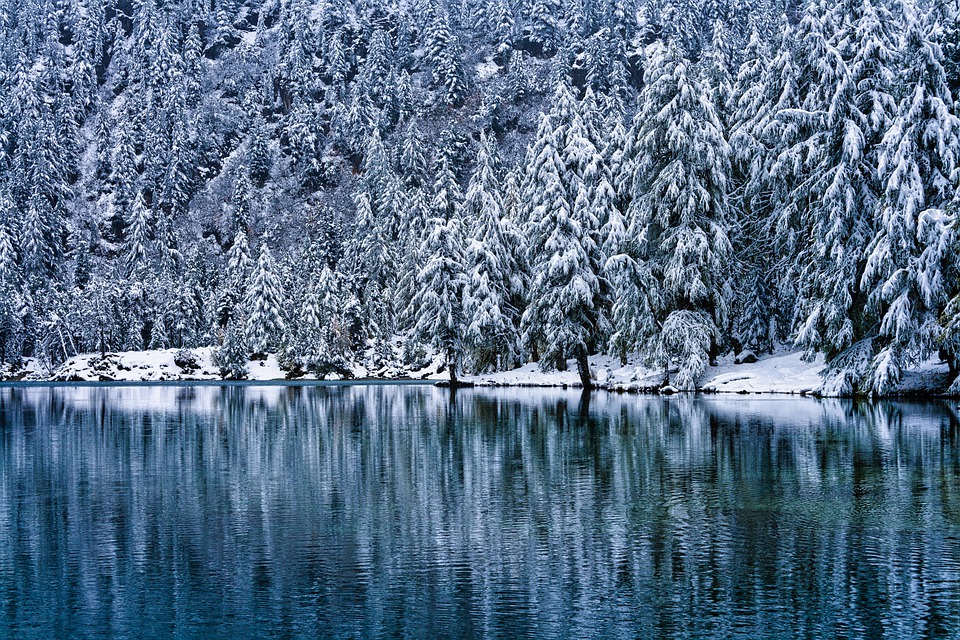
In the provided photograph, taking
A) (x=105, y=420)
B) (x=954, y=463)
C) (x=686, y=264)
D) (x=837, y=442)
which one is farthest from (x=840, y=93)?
(x=105, y=420)

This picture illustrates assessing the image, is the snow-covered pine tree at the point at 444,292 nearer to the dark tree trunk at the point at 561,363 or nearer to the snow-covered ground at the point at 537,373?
the snow-covered ground at the point at 537,373

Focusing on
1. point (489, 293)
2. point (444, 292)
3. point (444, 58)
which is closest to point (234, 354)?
point (444, 292)

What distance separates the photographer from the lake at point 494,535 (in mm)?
10539

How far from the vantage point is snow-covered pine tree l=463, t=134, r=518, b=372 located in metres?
68.0

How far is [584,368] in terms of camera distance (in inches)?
2340

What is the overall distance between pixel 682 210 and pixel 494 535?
3941 cm

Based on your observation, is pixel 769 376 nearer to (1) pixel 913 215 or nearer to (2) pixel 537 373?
(1) pixel 913 215

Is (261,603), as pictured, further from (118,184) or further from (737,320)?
(118,184)

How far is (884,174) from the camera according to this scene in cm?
4194

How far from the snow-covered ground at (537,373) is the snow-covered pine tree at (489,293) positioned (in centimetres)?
173

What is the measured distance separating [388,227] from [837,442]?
339 feet

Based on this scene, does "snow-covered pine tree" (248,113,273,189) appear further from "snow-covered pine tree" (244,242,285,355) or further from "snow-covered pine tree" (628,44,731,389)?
"snow-covered pine tree" (628,44,731,389)

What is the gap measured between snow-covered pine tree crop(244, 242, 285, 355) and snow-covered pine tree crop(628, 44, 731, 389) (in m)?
59.9

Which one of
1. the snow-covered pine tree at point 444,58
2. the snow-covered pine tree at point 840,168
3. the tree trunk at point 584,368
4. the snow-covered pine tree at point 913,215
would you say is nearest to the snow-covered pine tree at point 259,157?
the snow-covered pine tree at point 444,58
